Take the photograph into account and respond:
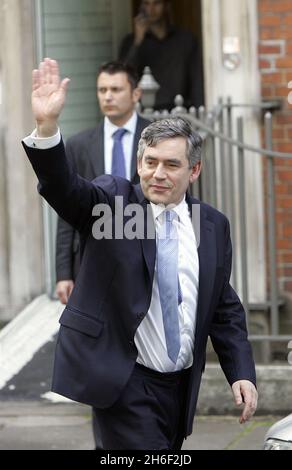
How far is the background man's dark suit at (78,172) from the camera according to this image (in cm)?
676

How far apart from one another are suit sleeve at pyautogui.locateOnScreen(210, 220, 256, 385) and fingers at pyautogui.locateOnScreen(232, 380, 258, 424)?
4cm

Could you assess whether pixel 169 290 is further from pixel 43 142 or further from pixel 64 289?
pixel 64 289

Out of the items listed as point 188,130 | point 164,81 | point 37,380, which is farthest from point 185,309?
point 164,81

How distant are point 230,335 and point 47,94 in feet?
4.33

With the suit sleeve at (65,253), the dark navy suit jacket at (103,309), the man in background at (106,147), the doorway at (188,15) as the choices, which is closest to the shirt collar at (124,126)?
the man in background at (106,147)

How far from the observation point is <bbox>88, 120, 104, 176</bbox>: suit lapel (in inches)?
266

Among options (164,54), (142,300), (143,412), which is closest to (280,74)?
(164,54)

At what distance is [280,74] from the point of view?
27.5 feet

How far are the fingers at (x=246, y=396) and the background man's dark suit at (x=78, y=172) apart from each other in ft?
6.78

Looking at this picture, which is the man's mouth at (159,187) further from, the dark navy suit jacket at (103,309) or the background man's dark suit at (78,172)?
the background man's dark suit at (78,172)

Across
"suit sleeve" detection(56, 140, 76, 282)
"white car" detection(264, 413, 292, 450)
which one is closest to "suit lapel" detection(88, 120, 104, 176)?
"suit sleeve" detection(56, 140, 76, 282)

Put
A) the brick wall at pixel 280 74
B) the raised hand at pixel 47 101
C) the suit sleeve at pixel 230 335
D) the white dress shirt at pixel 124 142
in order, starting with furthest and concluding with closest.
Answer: the brick wall at pixel 280 74
the white dress shirt at pixel 124 142
the suit sleeve at pixel 230 335
the raised hand at pixel 47 101

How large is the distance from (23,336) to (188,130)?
4.22 metres
